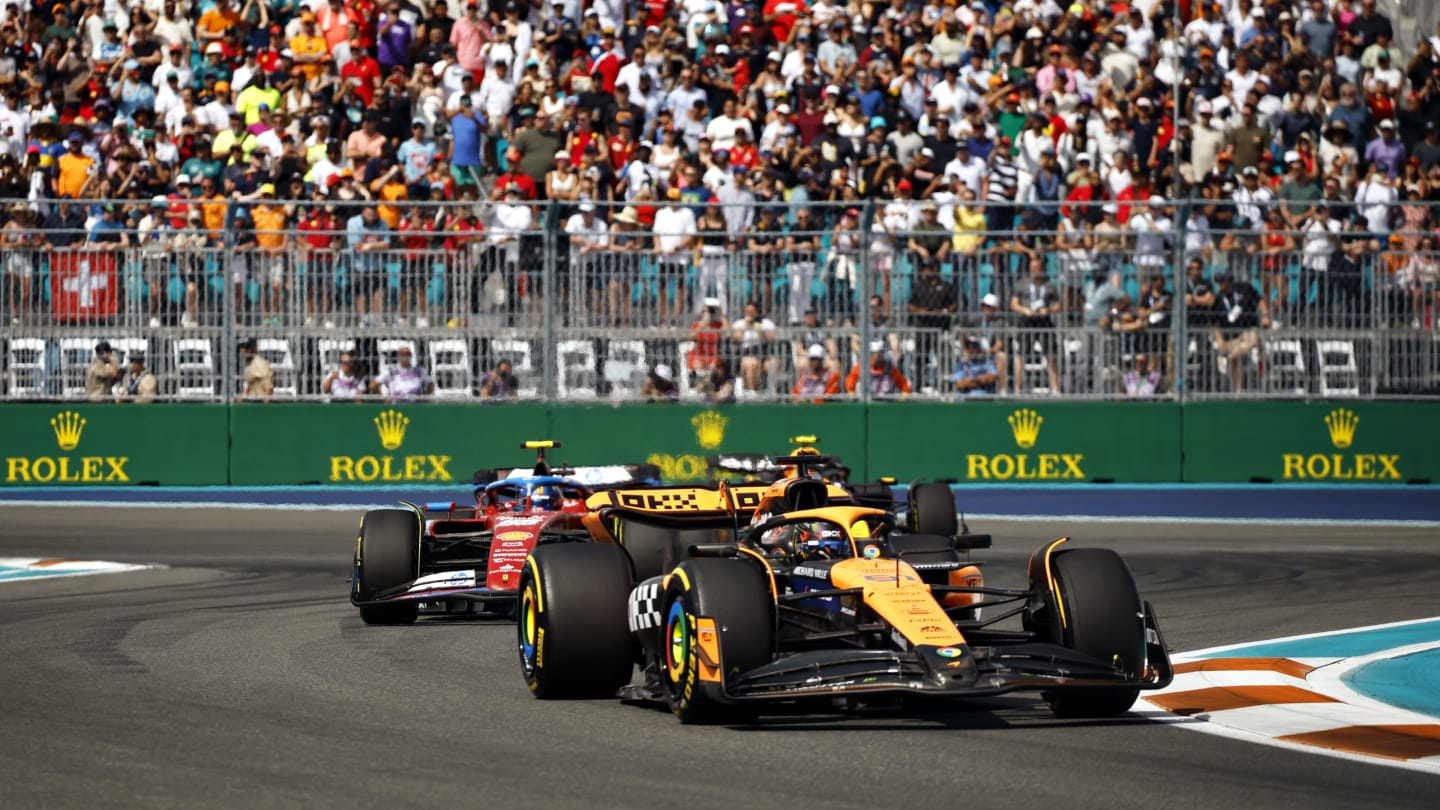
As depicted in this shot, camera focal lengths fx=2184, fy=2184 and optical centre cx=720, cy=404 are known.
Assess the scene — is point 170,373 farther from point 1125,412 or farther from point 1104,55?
point 1104,55

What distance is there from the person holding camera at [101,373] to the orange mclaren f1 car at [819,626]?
41.1 ft

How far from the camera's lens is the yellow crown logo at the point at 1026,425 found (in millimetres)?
21891

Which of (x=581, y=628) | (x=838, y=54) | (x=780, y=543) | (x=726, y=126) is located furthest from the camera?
(x=838, y=54)

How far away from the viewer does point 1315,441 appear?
22.0 meters

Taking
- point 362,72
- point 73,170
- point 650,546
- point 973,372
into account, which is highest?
point 362,72

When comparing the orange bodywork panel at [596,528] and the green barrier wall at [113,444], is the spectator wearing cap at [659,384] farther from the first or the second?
the orange bodywork panel at [596,528]

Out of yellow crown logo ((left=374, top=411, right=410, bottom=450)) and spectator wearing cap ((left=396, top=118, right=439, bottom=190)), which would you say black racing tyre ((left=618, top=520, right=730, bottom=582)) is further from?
spectator wearing cap ((left=396, top=118, right=439, bottom=190))

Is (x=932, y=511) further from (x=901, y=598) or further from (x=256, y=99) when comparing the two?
(x=256, y=99)

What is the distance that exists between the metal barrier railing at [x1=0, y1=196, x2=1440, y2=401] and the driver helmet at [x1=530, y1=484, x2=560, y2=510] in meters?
7.66

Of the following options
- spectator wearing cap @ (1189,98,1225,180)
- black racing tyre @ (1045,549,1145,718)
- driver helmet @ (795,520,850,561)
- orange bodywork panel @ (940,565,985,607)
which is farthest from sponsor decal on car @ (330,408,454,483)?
black racing tyre @ (1045,549,1145,718)

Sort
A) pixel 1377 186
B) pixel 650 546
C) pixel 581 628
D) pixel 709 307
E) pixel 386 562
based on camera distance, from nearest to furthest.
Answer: pixel 581 628 → pixel 650 546 → pixel 386 562 → pixel 709 307 → pixel 1377 186

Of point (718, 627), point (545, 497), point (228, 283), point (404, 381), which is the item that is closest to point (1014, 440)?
point (404, 381)

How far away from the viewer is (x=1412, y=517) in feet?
68.2

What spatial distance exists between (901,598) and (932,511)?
736cm
